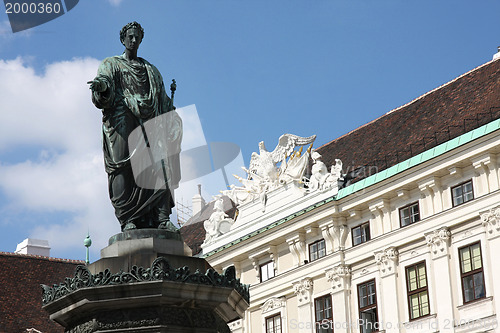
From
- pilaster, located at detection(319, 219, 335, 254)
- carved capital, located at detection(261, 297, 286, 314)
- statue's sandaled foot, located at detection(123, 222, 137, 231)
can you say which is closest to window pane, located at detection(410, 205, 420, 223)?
pilaster, located at detection(319, 219, 335, 254)

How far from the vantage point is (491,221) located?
2878cm

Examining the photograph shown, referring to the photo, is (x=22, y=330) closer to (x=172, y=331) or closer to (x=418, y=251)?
(x=418, y=251)

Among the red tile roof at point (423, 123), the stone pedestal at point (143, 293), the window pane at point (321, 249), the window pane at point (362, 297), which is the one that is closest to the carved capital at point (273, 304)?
the window pane at point (321, 249)

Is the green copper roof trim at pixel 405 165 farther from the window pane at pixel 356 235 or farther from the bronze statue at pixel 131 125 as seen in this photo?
the bronze statue at pixel 131 125

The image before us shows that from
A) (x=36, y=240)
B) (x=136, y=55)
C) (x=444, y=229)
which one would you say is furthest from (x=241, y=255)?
(x=136, y=55)

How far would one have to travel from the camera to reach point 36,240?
5053 centimetres

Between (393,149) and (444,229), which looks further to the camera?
(393,149)

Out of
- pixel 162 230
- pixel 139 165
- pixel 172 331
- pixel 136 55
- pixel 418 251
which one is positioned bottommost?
pixel 172 331

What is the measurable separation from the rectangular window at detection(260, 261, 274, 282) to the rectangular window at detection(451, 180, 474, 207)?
8544 mm

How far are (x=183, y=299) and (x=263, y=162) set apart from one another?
28.6m

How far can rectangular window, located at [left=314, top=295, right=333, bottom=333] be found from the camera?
110 feet

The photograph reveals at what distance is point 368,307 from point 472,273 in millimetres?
4520

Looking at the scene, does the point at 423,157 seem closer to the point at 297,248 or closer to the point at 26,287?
the point at 297,248

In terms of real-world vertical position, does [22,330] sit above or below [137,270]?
above
